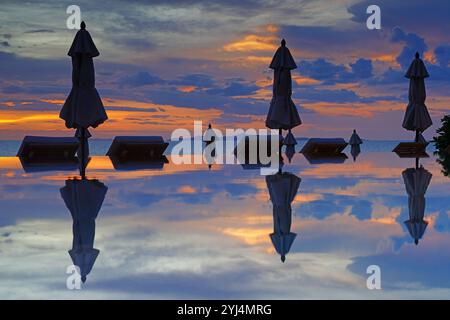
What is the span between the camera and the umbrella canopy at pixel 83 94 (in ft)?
46.1

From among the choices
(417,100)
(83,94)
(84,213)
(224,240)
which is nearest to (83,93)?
(83,94)

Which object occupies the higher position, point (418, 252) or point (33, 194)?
point (33, 194)

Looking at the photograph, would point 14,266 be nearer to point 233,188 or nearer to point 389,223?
point 389,223

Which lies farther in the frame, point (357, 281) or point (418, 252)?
point (418, 252)

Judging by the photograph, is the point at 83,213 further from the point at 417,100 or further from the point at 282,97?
the point at 417,100

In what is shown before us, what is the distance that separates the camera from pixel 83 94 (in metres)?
14.2

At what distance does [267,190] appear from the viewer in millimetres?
9367

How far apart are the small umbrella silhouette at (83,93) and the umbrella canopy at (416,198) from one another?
674 centimetres

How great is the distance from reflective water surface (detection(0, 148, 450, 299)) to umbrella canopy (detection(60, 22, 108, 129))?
420 centimetres

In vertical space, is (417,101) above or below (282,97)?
above

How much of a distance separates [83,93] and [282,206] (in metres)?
7.99

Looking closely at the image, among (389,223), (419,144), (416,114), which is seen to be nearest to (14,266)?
(389,223)

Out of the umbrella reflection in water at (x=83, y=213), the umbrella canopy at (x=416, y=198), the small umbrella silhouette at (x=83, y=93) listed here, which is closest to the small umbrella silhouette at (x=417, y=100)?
the umbrella canopy at (x=416, y=198)

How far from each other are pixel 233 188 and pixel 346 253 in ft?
17.0
